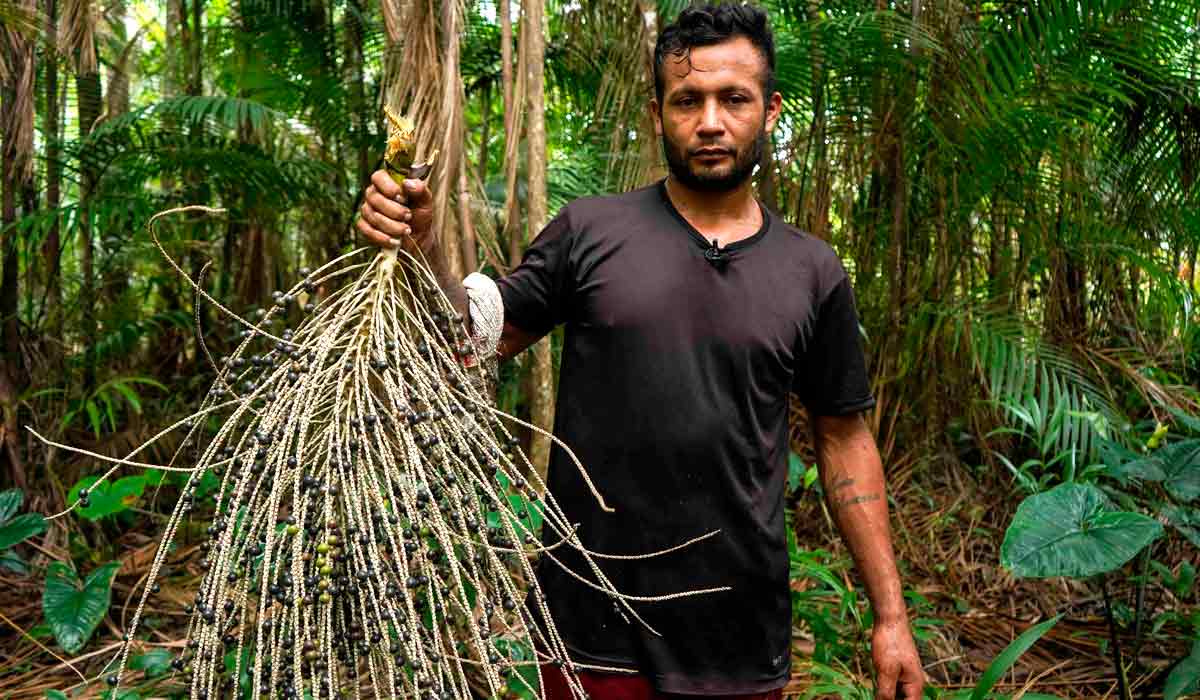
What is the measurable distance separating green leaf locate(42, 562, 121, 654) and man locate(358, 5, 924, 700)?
148cm

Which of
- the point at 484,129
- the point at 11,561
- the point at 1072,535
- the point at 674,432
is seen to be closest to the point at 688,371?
the point at 674,432

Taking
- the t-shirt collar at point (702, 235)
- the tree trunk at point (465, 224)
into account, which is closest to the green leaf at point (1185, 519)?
the t-shirt collar at point (702, 235)

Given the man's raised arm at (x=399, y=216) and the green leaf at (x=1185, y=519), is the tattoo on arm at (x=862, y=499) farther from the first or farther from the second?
the green leaf at (x=1185, y=519)

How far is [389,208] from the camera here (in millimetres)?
1383

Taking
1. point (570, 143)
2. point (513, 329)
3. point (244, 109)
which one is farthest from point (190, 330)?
point (513, 329)

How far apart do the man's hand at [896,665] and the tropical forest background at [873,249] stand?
829 mm

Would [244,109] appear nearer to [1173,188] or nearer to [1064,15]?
[1064,15]

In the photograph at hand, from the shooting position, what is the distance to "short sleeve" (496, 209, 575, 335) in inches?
70.3

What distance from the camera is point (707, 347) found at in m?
1.73

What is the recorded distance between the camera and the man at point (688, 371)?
1718 millimetres

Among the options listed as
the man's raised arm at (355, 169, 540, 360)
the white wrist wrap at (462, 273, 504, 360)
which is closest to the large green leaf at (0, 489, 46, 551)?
the white wrist wrap at (462, 273, 504, 360)

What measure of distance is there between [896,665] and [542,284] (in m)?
0.97

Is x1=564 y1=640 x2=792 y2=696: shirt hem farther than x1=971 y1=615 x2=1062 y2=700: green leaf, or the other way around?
x1=971 y1=615 x2=1062 y2=700: green leaf

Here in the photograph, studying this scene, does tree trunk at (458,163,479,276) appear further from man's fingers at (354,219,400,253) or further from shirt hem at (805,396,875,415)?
man's fingers at (354,219,400,253)
